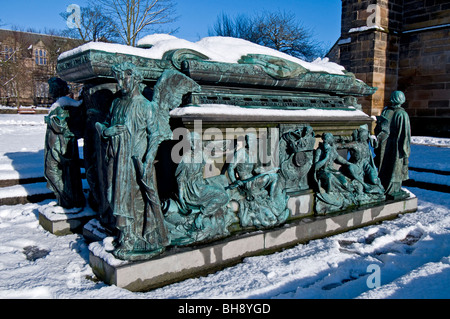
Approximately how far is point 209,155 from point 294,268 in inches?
54.2

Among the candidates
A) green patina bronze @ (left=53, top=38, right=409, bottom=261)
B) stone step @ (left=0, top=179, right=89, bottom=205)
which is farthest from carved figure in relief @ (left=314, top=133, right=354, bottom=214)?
stone step @ (left=0, top=179, right=89, bottom=205)

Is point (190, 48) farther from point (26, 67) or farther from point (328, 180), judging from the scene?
point (26, 67)

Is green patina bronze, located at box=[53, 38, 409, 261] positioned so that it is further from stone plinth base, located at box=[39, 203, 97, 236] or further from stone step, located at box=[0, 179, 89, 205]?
stone step, located at box=[0, 179, 89, 205]

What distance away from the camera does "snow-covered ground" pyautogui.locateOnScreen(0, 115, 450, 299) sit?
304cm

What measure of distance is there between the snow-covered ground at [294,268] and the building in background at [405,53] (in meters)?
9.98

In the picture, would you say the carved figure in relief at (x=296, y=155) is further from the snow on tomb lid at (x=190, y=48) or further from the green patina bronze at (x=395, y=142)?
the green patina bronze at (x=395, y=142)

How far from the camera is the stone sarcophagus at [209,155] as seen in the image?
329 centimetres

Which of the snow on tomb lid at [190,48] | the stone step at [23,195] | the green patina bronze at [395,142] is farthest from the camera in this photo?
the stone step at [23,195]

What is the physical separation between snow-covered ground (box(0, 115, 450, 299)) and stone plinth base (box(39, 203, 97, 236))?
12 centimetres

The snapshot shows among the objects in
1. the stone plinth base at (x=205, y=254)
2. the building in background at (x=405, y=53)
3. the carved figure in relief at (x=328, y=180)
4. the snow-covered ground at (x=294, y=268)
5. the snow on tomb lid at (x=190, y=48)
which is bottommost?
the snow-covered ground at (x=294, y=268)

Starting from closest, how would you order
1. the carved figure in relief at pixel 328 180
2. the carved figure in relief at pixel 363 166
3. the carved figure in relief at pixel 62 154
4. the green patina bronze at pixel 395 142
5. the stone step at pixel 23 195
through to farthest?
the carved figure in relief at pixel 62 154 → the carved figure in relief at pixel 328 180 → the carved figure in relief at pixel 363 166 → the green patina bronze at pixel 395 142 → the stone step at pixel 23 195

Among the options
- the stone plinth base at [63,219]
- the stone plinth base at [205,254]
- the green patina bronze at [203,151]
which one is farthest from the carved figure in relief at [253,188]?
the stone plinth base at [63,219]
